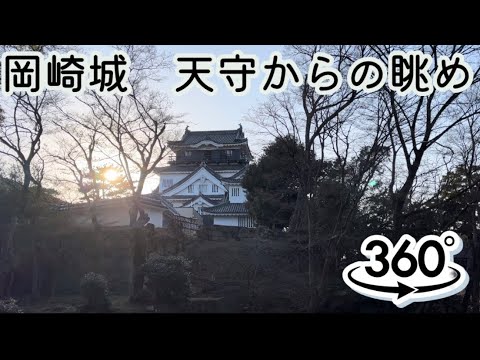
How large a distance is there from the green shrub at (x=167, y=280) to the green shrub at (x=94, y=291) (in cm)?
47

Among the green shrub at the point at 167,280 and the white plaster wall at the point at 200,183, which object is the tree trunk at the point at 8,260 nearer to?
the green shrub at the point at 167,280

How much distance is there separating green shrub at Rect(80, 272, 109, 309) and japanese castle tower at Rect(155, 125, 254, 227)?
1.14 m

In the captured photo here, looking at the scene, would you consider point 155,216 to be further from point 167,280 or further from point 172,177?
point 167,280

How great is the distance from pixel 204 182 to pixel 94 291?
1597 millimetres

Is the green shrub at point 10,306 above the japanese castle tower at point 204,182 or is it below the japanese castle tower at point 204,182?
below

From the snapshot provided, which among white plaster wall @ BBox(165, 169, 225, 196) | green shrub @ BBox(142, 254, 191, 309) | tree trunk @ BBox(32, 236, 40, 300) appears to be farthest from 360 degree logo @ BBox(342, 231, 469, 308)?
tree trunk @ BBox(32, 236, 40, 300)

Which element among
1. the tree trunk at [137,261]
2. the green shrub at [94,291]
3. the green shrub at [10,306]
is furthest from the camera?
the tree trunk at [137,261]

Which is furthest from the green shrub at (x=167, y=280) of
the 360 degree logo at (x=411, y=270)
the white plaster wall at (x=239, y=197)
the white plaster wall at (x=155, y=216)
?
the 360 degree logo at (x=411, y=270)

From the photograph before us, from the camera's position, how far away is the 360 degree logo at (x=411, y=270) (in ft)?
9.38

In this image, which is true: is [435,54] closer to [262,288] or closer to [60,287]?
[262,288]
